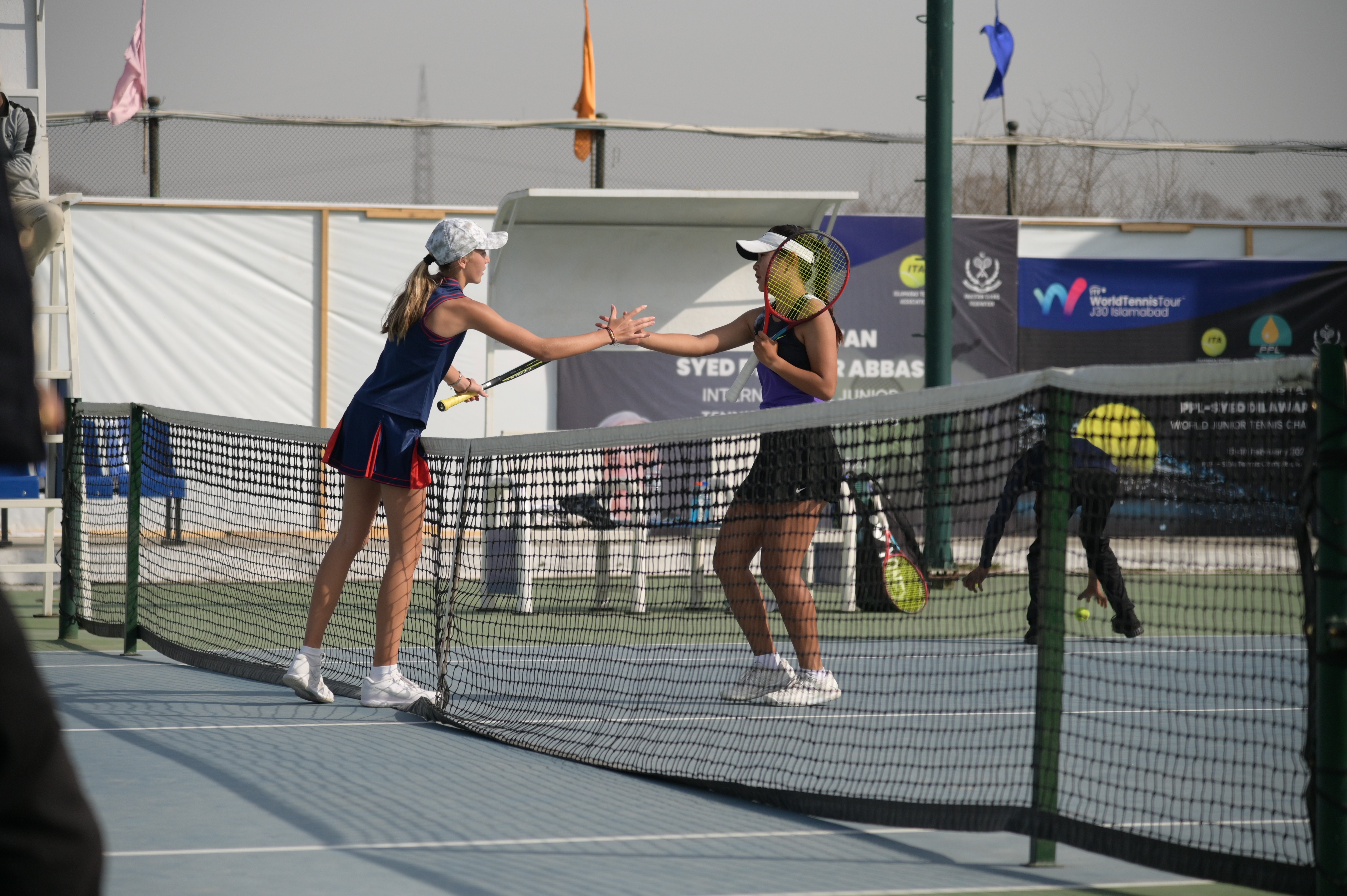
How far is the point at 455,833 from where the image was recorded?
3660 millimetres

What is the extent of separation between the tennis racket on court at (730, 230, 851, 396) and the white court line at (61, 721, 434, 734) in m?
1.94

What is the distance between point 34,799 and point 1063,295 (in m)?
13.2

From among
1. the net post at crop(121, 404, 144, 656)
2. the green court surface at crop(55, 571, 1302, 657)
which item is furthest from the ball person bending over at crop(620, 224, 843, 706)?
the net post at crop(121, 404, 144, 656)

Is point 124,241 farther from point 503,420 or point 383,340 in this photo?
point 503,420

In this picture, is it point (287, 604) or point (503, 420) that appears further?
point (503, 420)

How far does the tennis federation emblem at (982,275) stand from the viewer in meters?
13.4

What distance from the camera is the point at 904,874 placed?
3.29 m

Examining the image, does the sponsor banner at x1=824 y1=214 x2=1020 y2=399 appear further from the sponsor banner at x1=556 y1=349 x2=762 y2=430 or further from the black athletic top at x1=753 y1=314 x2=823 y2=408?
the black athletic top at x1=753 y1=314 x2=823 y2=408

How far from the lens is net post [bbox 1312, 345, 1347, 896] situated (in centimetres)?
275

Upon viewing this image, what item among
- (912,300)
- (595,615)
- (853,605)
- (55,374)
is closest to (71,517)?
(55,374)

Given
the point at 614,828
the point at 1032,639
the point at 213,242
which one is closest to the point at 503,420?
the point at 213,242

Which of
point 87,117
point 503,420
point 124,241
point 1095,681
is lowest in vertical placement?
point 1095,681

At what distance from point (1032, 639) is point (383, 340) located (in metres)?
7.99

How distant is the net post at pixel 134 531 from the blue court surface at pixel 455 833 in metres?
2.22
